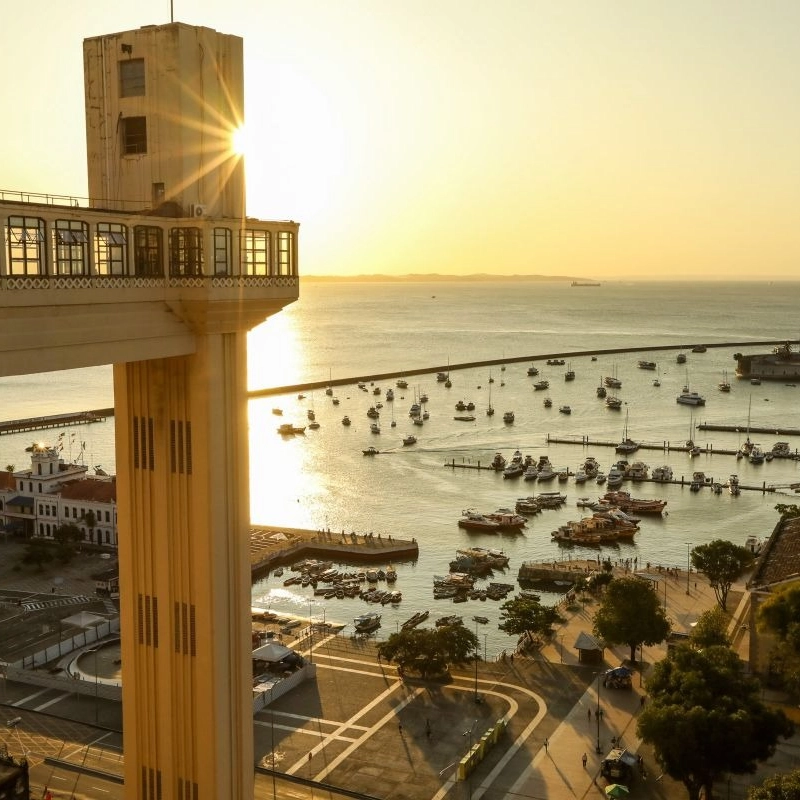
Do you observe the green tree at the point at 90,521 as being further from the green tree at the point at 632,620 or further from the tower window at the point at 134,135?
the tower window at the point at 134,135

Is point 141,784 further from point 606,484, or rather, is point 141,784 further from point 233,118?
point 606,484

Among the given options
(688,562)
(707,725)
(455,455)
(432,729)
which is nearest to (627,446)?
(455,455)

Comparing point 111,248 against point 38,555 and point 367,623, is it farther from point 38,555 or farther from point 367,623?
point 38,555

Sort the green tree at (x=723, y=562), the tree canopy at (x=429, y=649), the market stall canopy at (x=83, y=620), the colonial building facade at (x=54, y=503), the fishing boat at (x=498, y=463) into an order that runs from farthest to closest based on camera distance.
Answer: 1. the fishing boat at (x=498, y=463)
2. the colonial building facade at (x=54, y=503)
3. the green tree at (x=723, y=562)
4. the market stall canopy at (x=83, y=620)
5. the tree canopy at (x=429, y=649)

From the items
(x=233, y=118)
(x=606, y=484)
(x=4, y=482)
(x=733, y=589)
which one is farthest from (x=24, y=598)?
(x=606, y=484)

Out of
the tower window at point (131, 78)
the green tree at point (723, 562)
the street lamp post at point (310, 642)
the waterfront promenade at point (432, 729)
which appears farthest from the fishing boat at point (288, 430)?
the tower window at point (131, 78)
